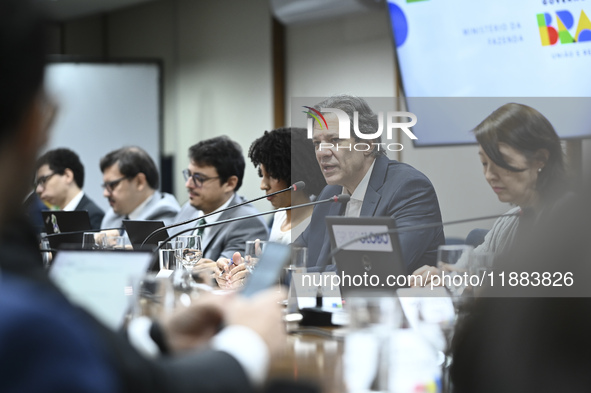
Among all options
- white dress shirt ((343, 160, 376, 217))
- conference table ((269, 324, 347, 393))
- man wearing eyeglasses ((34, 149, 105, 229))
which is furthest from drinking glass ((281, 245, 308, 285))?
man wearing eyeglasses ((34, 149, 105, 229))

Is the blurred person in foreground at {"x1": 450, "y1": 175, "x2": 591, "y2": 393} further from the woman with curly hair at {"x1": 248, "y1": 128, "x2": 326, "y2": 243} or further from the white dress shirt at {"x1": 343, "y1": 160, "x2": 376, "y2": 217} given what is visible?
the woman with curly hair at {"x1": 248, "y1": 128, "x2": 326, "y2": 243}

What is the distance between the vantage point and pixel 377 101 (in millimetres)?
2625

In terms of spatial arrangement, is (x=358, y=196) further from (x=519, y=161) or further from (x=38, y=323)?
(x=38, y=323)

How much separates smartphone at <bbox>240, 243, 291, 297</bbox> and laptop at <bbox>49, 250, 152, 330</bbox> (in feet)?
1.08

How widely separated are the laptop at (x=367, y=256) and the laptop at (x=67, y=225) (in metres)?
1.89

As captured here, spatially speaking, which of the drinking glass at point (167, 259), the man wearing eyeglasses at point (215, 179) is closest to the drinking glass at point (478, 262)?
the drinking glass at point (167, 259)

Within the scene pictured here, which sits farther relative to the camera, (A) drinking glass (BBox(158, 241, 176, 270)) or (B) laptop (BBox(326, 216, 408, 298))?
(A) drinking glass (BBox(158, 241, 176, 270))

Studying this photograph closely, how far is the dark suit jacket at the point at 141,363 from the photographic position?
0.76 metres

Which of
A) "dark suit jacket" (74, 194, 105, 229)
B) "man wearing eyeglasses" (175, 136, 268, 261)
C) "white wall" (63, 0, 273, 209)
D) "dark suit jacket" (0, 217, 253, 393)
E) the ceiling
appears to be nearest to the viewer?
"dark suit jacket" (0, 217, 253, 393)

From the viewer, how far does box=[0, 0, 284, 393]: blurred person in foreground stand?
2.10 feet

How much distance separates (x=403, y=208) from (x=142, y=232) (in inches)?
53.0

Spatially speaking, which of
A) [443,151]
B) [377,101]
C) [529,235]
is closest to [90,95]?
[443,151]

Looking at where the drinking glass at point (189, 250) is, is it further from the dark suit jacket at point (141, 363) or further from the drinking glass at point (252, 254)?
the dark suit jacket at point (141, 363)

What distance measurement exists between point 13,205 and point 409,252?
203 centimetres
